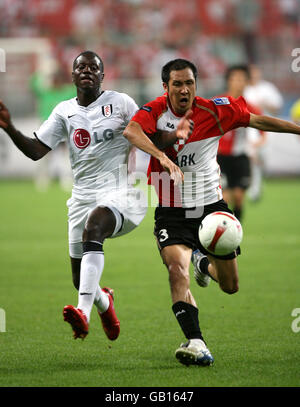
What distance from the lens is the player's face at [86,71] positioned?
6.06 meters

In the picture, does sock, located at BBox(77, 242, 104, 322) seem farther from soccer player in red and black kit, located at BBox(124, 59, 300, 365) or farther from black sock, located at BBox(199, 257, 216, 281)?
black sock, located at BBox(199, 257, 216, 281)

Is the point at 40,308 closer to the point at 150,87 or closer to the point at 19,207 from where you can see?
the point at 19,207

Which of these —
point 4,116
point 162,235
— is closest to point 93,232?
point 162,235

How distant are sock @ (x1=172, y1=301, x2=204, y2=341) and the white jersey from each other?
1161 mm

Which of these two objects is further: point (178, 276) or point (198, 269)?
point (198, 269)

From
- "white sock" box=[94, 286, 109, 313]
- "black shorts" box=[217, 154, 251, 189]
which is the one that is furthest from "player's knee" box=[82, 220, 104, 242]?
"black shorts" box=[217, 154, 251, 189]

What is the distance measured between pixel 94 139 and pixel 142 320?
Result: 6.05ft

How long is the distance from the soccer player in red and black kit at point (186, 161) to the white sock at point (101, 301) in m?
0.65

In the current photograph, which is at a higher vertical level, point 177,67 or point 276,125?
point 177,67

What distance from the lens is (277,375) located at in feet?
16.5

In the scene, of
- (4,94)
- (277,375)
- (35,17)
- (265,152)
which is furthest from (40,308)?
(35,17)

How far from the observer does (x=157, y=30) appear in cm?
2680

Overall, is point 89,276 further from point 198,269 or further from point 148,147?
point 198,269

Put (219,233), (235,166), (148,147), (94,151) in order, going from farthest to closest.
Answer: (235,166)
(94,151)
(219,233)
(148,147)
